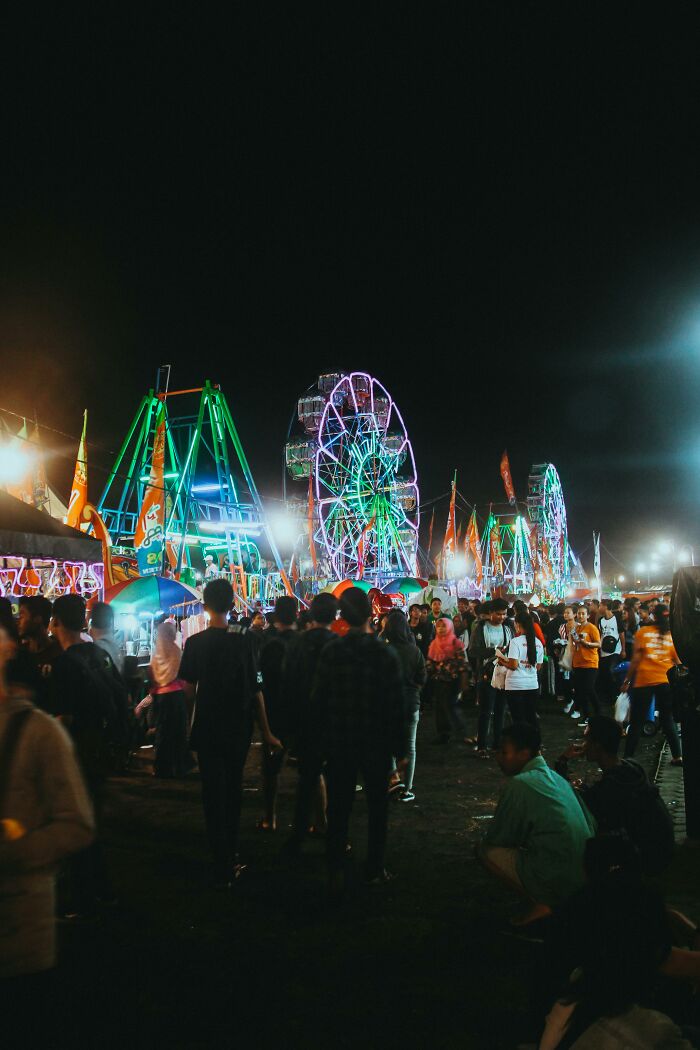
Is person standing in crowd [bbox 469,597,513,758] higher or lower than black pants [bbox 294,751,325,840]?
higher

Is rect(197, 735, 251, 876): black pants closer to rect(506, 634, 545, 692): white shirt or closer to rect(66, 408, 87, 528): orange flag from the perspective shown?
rect(506, 634, 545, 692): white shirt

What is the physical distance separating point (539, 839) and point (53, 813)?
8.25 feet

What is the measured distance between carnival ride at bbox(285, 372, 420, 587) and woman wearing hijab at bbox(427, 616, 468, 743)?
16.9 metres

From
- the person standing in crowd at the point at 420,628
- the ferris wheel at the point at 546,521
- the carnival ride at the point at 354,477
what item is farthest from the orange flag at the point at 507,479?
the person standing in crowd at the point at 420,628

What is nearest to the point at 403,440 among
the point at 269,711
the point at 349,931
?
the point at 269,711

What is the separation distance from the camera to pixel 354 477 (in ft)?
88.4

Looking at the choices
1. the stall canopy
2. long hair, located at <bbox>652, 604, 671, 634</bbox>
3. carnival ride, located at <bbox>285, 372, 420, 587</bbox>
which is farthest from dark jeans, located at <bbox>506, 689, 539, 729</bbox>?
carnival ride, located at <bbox>285, 372, 420, 587</bbox>

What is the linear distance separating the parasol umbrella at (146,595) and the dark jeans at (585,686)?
568 centimetres

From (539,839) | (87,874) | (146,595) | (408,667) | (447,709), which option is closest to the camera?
(539,839)

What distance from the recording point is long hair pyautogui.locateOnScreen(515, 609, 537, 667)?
7.70 metres

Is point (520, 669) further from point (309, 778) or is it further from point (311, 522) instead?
point (311, 522)

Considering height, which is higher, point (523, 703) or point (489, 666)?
point (489, 666)

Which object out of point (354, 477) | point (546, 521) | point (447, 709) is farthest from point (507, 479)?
point (447, 709)

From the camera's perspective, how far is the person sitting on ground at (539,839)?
3.54 m
